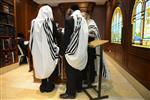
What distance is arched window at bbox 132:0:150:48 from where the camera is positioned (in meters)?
2.79

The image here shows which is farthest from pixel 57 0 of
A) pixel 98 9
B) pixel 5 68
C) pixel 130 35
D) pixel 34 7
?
pixel 130 35

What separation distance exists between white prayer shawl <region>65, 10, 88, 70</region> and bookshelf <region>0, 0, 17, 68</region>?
8.33ft

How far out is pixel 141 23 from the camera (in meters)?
3.08

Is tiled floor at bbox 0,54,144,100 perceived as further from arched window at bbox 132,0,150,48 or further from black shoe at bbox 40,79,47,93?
arched window at bbox 132,0,150,48

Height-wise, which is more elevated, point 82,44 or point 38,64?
point 82,44

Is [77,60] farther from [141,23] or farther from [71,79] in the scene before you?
[141,23]

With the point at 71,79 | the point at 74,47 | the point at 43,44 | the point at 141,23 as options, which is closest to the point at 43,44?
the point at 43,44

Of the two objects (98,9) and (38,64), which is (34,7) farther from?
(38,64)

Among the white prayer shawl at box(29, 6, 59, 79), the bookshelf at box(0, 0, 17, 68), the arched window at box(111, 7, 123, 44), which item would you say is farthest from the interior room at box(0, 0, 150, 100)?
A: the arched window at box(111, 7, 123, 44)

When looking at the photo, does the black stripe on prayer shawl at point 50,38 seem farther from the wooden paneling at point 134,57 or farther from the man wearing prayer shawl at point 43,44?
the wooden paneling at point 134,57

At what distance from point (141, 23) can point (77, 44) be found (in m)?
1.38

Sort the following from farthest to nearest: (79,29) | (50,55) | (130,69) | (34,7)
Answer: (34,7), (130,69), (50,55), (79,29)

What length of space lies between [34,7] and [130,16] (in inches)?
256

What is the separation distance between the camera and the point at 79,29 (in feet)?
8.94
